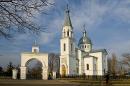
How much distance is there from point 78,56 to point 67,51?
832cm

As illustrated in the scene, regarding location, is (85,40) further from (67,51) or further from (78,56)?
(67,51)

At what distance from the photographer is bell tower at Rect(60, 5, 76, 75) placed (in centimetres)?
7894

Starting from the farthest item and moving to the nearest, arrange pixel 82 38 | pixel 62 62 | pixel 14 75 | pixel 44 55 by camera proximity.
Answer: pixel 82 38 → pixel 62 62 → pixel 44 55 → pixel 14 75

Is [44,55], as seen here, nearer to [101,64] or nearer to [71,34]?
[71,34]

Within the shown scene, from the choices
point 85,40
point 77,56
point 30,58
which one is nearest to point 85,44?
point 85,40

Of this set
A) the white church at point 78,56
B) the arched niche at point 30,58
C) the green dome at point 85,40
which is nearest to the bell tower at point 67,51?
the white church at point 78,56

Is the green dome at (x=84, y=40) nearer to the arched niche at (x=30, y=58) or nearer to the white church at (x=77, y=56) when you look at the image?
the white church at (x=77, y=56)

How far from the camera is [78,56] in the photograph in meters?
87.1

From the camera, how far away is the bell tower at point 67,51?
78938 mm

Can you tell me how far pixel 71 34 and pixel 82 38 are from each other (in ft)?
39.4

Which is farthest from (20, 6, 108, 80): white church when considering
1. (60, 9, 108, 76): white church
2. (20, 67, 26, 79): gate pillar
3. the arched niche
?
(20, 67, 26, 79): gate pillar

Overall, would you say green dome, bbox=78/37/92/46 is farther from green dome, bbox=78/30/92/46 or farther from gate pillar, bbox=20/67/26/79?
gate pillar, bbox=20/67/26/79

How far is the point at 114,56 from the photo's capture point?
9750 cm

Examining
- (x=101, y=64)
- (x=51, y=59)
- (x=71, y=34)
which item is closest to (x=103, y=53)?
(x=101, y=64)
